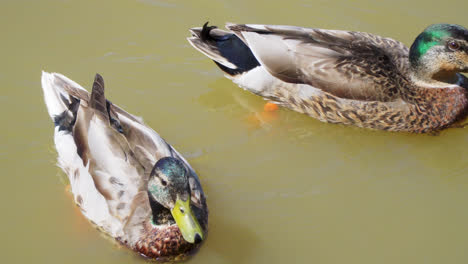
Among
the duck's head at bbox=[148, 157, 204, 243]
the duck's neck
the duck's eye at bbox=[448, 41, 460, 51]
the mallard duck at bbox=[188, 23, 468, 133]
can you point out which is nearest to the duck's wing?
the mallard duck at bbox=[188, 23, 468, 133]

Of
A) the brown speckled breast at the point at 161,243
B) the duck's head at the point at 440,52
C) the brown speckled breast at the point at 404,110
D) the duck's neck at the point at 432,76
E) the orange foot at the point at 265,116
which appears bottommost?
the brown speckled breast at the point at 161,243

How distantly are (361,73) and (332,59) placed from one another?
0.32 metres

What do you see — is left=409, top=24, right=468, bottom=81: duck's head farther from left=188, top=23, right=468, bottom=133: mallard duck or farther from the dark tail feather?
the dark tail feather

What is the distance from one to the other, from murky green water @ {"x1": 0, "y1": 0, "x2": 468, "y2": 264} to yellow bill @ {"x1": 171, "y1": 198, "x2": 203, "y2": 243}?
55 centimetres

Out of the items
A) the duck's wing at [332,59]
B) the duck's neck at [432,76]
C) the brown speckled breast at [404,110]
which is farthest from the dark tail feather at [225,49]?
the duck's neck at [432,76]

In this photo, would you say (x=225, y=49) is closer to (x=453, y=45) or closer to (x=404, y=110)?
(x=404, y=110)

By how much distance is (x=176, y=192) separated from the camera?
4305 millimetres

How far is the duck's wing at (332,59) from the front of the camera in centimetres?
586

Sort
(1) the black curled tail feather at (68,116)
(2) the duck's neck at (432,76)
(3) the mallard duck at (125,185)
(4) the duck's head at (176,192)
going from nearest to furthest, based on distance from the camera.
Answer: (4) the duck's head at (176,192)
(3) the mallard duck at (125,185)
(1) the black curled tail feather at (68,116)
(2) the duck's neck at (432,76)

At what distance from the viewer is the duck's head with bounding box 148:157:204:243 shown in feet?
14.0

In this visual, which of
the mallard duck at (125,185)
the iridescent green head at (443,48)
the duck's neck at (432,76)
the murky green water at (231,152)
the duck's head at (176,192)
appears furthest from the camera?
the duck's neck at (432,76)

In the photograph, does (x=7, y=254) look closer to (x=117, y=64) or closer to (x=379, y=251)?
(x=117, y=64)

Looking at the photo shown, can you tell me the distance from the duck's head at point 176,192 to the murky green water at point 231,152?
56 cm

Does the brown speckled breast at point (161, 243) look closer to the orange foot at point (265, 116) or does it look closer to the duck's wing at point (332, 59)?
the orange foot at point (265, 116)
